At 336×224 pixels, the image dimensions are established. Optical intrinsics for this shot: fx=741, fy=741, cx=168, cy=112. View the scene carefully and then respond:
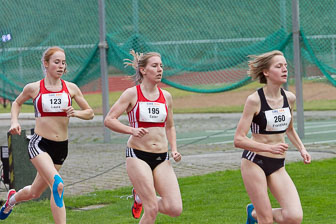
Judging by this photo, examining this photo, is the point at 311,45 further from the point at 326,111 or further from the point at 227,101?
the point at 227,101

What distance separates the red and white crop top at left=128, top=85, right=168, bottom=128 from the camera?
7.94 metres

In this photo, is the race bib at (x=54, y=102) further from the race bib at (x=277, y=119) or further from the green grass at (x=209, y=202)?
the race bib at (x=277, y=119)

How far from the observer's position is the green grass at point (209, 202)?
9500 mm

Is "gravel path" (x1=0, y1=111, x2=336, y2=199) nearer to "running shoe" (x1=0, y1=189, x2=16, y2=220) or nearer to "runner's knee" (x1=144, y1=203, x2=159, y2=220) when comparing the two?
"running shoe" (x1=0, y1=189, x2=16, y2=220)

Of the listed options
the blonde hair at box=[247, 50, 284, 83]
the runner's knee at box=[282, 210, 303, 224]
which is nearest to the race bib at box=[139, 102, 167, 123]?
the blonde hair at box=[247, 50, 284, 83]

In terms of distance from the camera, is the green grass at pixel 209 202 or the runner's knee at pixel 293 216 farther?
the green grass at pixel 209 202

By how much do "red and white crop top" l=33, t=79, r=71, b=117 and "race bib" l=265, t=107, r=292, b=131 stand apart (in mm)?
2666

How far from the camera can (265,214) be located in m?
7.30

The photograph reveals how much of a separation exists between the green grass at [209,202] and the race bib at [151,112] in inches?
74.3

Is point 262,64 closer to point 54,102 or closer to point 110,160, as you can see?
point 54,102

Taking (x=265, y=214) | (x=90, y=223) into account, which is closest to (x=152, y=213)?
(x=265, y=214)

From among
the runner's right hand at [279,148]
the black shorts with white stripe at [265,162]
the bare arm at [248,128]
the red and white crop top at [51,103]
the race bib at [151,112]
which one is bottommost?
the black shorts with white stripe at [265,162]

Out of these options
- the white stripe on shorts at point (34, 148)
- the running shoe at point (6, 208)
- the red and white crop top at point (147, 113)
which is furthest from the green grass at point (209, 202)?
the red and white crop top at point (147, 113)

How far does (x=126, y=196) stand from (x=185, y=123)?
478 inches
